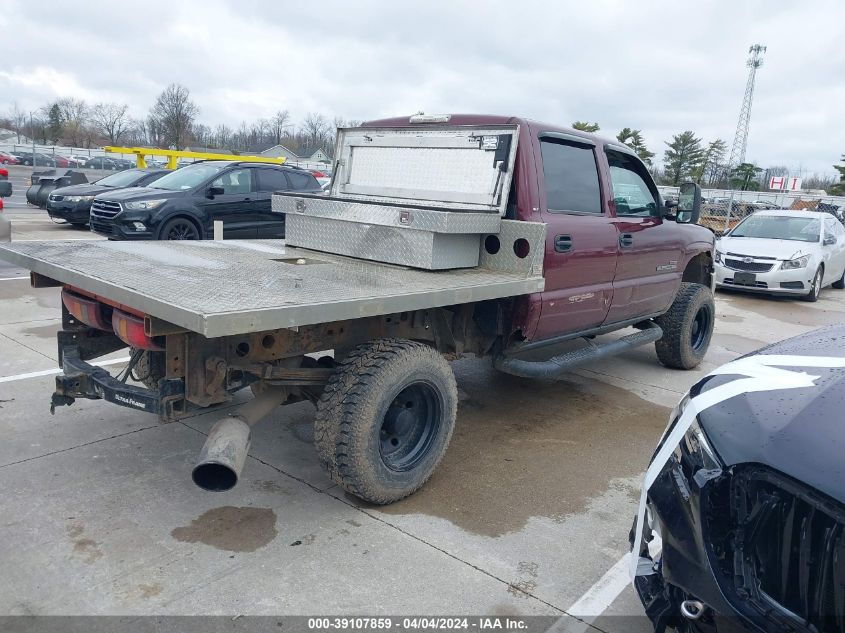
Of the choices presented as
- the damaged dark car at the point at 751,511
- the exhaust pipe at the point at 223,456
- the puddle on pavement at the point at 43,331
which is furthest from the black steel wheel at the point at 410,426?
the puddle on pavement at the point at 43,331

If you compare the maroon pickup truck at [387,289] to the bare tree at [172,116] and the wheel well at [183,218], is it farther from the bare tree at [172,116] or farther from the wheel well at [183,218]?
the bare tree at [172,116]

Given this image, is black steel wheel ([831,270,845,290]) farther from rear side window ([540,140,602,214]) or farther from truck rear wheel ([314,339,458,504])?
truck rear wheel ([314,339,458,504])

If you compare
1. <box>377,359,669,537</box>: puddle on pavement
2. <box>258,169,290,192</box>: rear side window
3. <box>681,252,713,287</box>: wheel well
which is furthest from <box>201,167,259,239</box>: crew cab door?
<box>681,252,713,287</box>: wheel well

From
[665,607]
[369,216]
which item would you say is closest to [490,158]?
[369,216]

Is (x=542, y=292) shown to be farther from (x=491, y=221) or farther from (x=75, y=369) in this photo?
(x=75, y=369)

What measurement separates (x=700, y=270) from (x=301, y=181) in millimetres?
7452

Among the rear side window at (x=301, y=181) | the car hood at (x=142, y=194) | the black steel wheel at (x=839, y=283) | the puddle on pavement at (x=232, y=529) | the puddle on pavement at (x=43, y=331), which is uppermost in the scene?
the rear side window at (x=301, y=181)

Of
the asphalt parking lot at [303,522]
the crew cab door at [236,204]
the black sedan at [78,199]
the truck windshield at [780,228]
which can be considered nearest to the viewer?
the asphalt parking lot at [303,522]

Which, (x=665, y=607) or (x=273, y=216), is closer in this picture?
(x=665, y=607)

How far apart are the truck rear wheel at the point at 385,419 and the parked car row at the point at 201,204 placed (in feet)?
22.5

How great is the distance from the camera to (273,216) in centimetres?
1136

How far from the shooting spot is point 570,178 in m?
4.73

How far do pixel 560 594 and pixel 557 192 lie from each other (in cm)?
265

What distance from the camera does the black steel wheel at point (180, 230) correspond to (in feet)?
33.9
